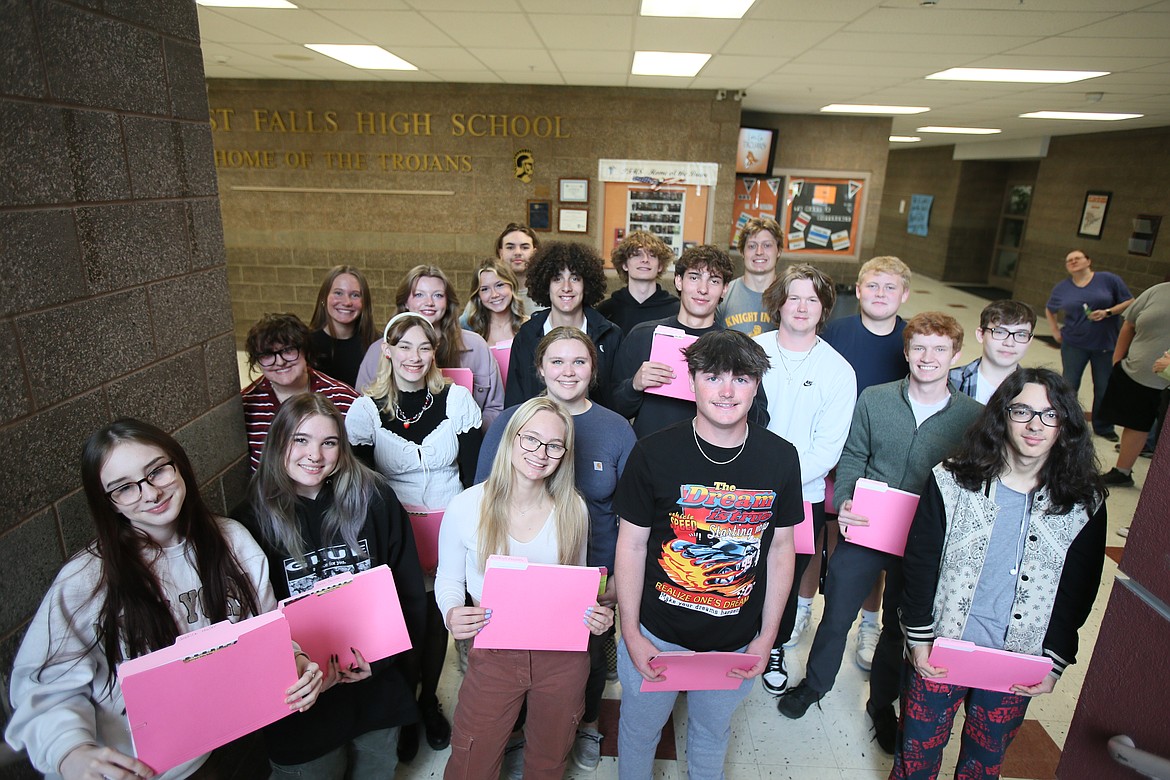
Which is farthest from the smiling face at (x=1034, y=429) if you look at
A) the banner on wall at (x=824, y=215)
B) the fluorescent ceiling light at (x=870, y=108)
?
the banner on wall at (x=824, y=215)

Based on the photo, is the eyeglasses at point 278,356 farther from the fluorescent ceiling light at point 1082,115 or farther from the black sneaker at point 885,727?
the fluorescent ceiling light at point 1082,115

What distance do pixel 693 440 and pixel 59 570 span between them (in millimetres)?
1503

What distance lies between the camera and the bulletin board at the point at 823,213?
743 cm

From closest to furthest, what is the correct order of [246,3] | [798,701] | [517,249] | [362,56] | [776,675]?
[798,701]
[776,675]
[246,3]
[517,249]
[362,56]

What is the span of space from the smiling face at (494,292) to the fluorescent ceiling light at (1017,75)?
13.2ft

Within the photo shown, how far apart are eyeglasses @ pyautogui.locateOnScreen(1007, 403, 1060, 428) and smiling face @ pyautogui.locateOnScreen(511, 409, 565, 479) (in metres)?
1.20

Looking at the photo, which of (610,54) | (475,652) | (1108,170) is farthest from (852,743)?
(1108,170)

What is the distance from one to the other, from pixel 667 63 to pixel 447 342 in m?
3.50

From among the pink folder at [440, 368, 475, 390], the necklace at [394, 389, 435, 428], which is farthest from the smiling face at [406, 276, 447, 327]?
the necklace at [394, 389, 435, 428]

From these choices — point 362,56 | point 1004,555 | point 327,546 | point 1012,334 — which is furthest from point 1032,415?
point 362,56

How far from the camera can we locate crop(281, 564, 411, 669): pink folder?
4.91 ft

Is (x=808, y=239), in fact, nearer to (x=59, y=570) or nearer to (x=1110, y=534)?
(x=1110, y=534)

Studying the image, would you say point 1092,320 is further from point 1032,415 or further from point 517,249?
point 517,249

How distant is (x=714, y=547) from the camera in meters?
1.64
